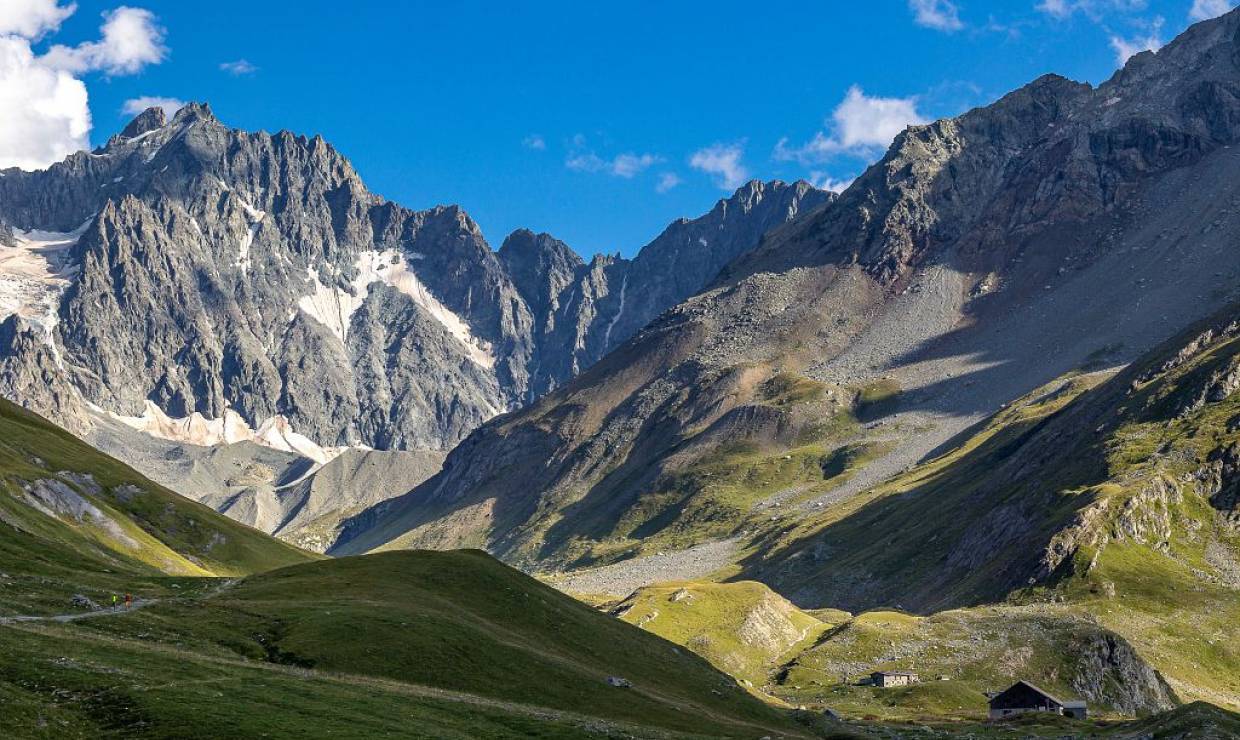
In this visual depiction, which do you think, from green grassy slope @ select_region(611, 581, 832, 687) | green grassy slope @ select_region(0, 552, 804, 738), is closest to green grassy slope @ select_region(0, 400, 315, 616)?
green grassy slope @ select_region(0, 552, 804, 738)

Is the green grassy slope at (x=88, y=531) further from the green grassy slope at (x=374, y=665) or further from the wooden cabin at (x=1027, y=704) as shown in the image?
the wooden cabin at (x=1027, y=704)

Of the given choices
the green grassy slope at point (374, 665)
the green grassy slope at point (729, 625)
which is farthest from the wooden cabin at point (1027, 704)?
the green grassy slope at point (729, 625)

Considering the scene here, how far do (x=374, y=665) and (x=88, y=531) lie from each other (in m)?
80.2

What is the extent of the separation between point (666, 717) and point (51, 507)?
90.2 meters

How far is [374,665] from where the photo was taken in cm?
8006

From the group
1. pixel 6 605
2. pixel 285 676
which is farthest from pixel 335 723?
pixel 6 605

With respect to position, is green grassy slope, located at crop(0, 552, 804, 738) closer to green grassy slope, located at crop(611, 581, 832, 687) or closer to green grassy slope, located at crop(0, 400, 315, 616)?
green grassy slope, located at crop(0, 400, 315, 616)

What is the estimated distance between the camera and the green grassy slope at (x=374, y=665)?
5625cm

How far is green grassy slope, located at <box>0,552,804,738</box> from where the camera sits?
5625cm

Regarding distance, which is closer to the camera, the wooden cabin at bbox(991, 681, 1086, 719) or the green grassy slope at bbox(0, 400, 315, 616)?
the green grassy slope at bbox(0, 400, 315, 616)

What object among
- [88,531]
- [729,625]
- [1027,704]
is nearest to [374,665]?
[1027,704]

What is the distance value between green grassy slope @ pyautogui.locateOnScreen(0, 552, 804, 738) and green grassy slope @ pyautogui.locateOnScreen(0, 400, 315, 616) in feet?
33.4

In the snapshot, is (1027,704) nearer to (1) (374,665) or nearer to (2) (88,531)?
(1) (374,665)

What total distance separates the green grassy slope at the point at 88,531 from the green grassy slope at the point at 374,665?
10179 millimetres
